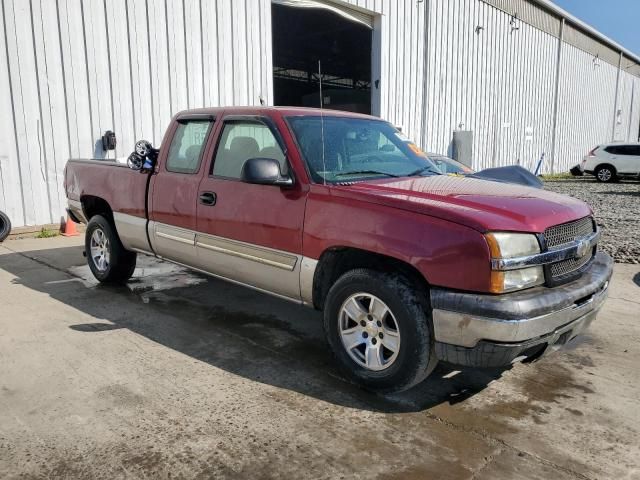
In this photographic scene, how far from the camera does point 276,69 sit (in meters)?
29.7

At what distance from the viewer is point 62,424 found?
2990mm

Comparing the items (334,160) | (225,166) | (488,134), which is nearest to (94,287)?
(225,166)

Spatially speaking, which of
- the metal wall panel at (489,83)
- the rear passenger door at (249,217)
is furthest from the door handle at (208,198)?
the metal wall panel at (489,83)

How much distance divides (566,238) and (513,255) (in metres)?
0.62

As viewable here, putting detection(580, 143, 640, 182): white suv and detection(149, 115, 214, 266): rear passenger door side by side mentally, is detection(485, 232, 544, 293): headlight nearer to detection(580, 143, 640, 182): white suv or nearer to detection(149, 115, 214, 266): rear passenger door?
detection(149, 115, 214, 266): rear passenger door

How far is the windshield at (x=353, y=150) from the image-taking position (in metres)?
3.81

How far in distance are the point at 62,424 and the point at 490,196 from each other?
297 cm

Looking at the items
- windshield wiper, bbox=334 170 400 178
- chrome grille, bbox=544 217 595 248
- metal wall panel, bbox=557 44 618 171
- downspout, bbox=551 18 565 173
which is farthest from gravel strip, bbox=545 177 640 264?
metal wall panel, bbox=557 44 618 171

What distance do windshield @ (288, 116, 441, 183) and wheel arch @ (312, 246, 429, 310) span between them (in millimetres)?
553

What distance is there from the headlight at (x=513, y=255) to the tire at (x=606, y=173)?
21637 mm

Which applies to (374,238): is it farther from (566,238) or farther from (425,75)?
(425,75)

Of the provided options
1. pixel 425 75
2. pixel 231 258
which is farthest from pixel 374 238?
pixel 425 75

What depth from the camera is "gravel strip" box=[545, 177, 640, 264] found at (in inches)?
306

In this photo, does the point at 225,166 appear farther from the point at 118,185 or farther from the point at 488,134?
Answer: the point at 488,134
